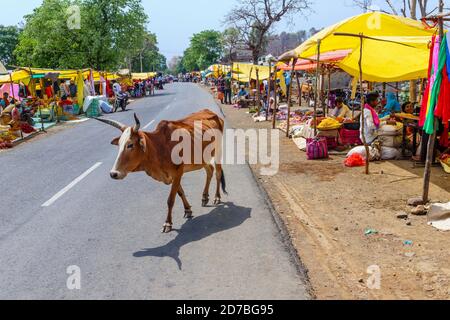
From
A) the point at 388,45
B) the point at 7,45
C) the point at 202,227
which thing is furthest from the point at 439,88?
the point at 7,45

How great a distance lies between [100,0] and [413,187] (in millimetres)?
43500

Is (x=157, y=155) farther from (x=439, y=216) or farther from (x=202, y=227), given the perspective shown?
(x=439, y=216)

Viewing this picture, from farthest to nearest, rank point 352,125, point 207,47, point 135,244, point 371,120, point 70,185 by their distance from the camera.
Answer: point 207,47 < point 352,125 < point 371,120 < point 70,185 < point 135,244

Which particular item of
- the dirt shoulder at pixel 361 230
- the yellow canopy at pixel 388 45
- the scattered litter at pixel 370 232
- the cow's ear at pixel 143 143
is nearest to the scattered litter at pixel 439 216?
the dirt shoulder at pixel 361 230

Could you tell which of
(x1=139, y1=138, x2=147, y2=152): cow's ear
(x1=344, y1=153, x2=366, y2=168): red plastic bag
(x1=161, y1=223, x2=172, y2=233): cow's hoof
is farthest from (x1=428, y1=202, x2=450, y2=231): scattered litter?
(x1=139, y1=138, x2=147, y2=152): cow's ear

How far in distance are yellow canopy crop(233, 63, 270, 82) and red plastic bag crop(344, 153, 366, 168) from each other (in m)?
15.6

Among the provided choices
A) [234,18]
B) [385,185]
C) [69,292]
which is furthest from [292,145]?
[234,18]

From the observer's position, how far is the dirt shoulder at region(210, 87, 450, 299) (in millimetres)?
4383

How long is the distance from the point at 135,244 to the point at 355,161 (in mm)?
6002

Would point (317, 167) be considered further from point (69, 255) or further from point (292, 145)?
point (69, 255)

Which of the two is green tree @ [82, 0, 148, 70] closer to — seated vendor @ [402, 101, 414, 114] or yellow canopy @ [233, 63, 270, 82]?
yellow canopy @ [233, 63, 270, 82]

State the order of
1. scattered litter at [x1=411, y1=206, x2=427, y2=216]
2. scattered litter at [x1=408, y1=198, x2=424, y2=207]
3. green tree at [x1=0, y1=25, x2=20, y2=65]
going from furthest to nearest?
1. green tree at [x1=0, y1=25, x2=20, y2=65]
2. scattered litter at [x1=408, y1=198, x2=424, y2=207]
3. scattered litter at [x1=411, y1=206, x2=427, y2=216]

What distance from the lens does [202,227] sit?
619cm

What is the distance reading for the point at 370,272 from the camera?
4.63 meters
